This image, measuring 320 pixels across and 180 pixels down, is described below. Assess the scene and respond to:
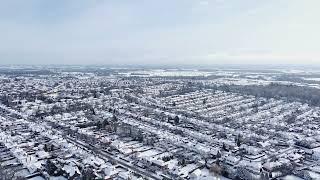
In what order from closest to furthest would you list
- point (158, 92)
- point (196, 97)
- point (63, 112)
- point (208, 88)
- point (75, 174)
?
point (75, 174) → point (63, 112) → point (196, 97) → point (158, 92) → point (208, 88)

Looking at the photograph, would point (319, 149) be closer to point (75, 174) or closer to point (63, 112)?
point (75, 174)

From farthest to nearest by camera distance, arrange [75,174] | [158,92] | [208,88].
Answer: [208,88], [158,92], [75,174]

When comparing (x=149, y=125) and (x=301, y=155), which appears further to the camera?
(x=149, y=125)

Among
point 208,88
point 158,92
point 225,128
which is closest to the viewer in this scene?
point 225,128

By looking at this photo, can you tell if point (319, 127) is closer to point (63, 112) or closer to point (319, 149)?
point (319, 149)

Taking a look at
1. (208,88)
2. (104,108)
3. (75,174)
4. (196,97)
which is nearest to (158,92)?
(196,97)

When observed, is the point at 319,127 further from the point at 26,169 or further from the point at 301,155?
the point at 26,169

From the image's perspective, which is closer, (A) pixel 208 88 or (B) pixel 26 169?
Answer: (B) pixel 26 169

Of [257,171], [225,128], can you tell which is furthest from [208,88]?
[257,171]

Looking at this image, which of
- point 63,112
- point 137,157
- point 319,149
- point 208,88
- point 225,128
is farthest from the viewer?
point 208,88
